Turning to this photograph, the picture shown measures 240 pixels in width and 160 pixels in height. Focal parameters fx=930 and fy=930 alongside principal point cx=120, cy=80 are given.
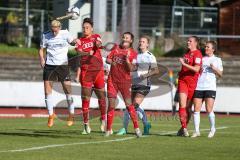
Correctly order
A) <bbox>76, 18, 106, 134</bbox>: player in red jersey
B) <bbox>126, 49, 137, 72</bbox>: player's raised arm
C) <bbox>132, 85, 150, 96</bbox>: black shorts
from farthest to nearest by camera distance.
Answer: <bbox>132, 85, 150, 96</bbox>: black shorts → <bbox>76, 18, 106, 134</bbox>: player in red jersey → <bbox>126, 49, 137, 72</bbox>: player's raised arm

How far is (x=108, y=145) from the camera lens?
1639cm

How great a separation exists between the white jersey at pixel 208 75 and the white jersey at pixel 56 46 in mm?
3408

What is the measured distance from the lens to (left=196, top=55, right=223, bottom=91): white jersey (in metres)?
19.0

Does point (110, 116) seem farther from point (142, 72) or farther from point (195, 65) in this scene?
point (195, 65)

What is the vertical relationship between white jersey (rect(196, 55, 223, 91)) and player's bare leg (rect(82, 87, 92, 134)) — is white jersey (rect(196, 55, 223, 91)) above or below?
above

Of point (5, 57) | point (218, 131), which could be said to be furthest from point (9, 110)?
point (218, 131)

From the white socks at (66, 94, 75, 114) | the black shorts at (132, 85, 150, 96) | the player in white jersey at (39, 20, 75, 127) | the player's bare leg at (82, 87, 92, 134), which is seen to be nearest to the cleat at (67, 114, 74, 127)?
the white socks at (66, 94, 75, 114)

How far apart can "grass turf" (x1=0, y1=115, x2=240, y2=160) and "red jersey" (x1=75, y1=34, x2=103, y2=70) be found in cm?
142

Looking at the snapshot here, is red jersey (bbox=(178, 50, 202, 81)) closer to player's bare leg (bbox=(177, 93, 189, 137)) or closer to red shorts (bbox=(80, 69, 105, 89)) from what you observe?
player's bare leg (bbox=(177, 93, 189, 137))

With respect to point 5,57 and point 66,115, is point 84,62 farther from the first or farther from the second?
point 5,57

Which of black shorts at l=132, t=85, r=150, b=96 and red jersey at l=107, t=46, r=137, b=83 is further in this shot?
black shorts at l=132, t=85, r=150, b=96

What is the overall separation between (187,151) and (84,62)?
14.3 ft

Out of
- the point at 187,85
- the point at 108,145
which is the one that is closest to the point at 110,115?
the point at 187,85

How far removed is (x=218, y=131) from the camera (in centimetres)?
2116
